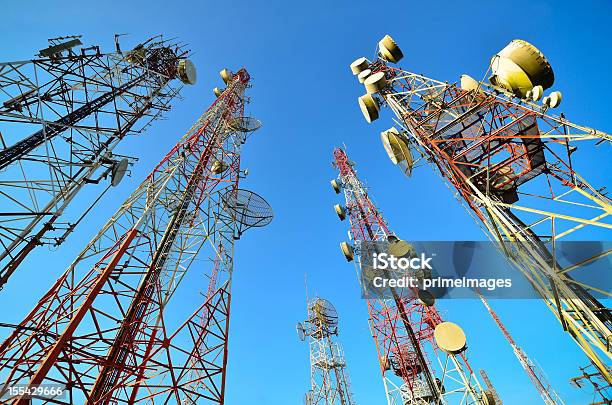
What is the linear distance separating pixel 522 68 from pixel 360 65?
826 cm

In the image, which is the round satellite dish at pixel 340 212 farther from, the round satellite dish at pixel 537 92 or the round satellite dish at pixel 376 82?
the round satellite dish at pixel 537 92

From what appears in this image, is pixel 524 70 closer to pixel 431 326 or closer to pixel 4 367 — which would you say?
pixel 431 326

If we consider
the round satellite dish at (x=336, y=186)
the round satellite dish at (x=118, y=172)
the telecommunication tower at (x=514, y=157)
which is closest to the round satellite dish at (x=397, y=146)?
the telecommunication tower at (x=514, y=157)

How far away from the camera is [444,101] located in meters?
11.3

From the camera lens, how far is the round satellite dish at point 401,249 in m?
17.7

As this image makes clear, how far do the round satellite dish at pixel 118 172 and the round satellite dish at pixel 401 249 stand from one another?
14692 millimetres

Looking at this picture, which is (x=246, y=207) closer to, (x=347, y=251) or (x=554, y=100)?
(x=347, y=251)

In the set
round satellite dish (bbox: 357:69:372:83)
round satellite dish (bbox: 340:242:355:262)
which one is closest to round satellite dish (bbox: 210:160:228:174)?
round satellite dish (bbox: 357:69:372:83)

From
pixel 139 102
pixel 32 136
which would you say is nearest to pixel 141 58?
pixel 139 102

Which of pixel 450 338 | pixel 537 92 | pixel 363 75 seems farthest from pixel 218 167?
pixel 450 338

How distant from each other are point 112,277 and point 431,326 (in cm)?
1624

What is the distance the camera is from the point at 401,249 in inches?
699

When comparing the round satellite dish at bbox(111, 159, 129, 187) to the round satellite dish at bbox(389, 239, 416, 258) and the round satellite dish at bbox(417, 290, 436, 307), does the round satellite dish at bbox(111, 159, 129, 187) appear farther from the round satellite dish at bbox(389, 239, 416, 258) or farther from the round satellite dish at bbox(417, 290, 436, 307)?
the round satellite dish at bbox(417, 290, 436, 307)

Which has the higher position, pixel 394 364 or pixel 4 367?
pixel 394 364
